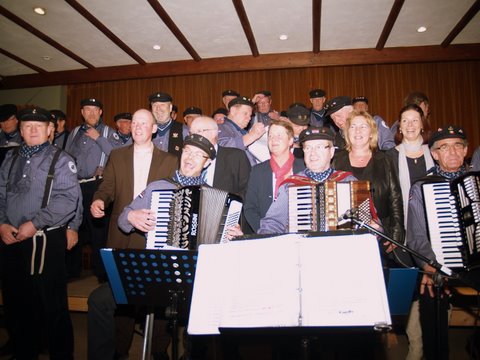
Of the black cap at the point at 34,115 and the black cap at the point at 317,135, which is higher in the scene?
the black cap at the point at 34,115

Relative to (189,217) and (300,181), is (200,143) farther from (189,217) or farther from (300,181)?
(300,181)

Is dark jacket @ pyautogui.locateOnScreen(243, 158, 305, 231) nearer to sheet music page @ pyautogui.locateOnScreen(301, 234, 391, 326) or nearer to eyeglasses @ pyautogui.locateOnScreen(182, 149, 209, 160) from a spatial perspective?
eyeglasses @ pyautogui.locateOnScreen(182, 149, 209, 160)

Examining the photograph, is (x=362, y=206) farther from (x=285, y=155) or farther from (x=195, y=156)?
(x=195, y=156)

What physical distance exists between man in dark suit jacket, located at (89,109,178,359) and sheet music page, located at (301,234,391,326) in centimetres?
223

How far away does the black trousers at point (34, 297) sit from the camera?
3.55 metres

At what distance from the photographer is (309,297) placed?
5.56 ft

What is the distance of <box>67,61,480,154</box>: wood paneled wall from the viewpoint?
8.70 m

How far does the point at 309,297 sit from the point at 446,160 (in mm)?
2638

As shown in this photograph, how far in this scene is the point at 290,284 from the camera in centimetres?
175

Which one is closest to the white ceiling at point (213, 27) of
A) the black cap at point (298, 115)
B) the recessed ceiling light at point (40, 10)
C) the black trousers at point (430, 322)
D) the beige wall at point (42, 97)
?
the recessed ceiling light at point (40, 10)

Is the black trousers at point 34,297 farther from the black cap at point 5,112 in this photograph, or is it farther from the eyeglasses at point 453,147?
the eyeglasses at point 453,147

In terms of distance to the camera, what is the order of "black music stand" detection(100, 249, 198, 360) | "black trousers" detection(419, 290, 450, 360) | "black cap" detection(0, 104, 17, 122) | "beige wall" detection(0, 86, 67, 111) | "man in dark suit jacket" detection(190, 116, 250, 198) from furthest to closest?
"beige wall" detection(0, 86, 67, 111)
"black cap" detection(0, 104, 17, 122)
"man in dark suit jacket" detection(190, 116, 250, 198)
"black trousers" detection(419, 290, 450, 360)
"black music stand" detection(100, 249, 198, 360)

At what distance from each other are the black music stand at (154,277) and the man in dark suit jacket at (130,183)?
1.03 meters

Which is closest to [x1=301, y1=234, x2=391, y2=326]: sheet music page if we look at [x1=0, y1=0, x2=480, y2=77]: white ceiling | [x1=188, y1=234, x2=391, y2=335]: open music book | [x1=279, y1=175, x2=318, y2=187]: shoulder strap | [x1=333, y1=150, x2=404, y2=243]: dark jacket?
[x1=188, y1=234, x2=391, y2=335]: open music book
